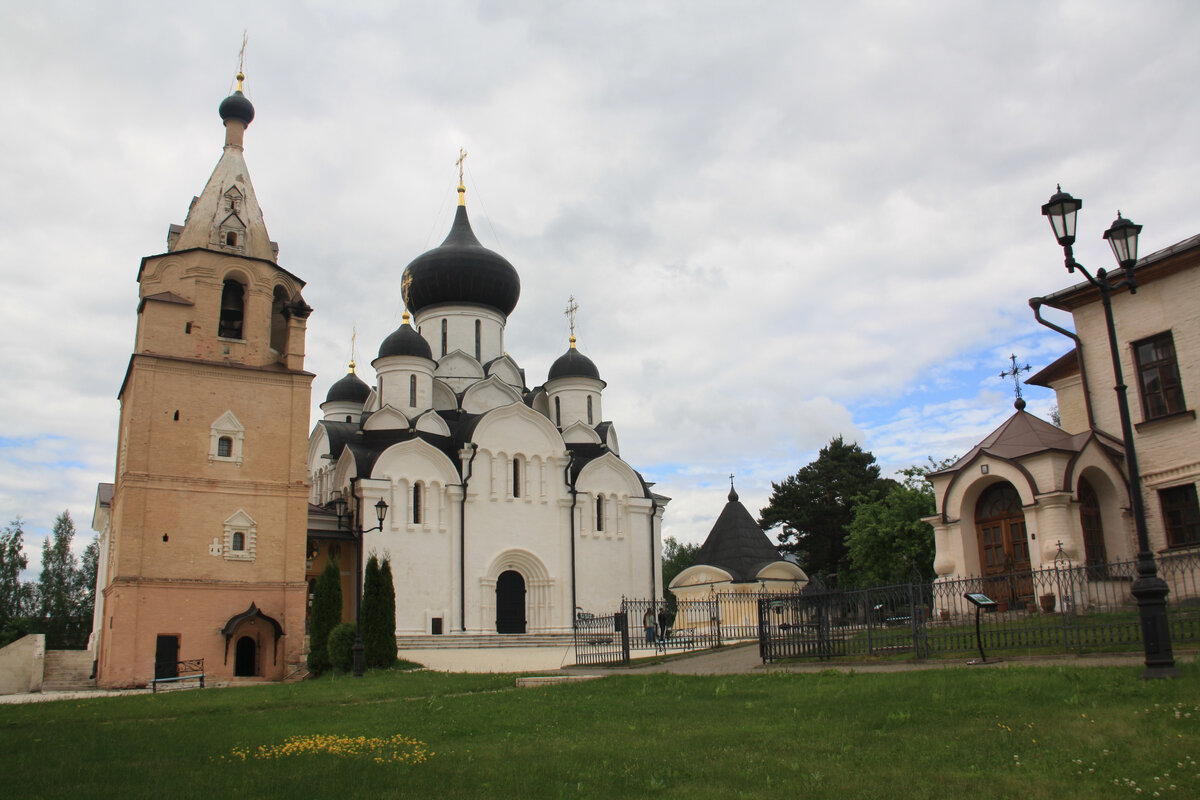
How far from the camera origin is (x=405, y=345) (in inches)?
1136

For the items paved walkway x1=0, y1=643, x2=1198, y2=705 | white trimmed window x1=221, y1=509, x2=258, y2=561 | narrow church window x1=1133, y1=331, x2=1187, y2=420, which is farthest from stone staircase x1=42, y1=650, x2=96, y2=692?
narrow church window x1=1133, y1=331, x2=1187, y2=420

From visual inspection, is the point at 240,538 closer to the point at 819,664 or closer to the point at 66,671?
the point at 66,671

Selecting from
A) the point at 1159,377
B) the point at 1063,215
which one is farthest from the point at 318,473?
the point at 1063,215

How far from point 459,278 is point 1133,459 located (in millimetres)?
25089

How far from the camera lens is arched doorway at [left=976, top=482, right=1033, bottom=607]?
1573 centimetres

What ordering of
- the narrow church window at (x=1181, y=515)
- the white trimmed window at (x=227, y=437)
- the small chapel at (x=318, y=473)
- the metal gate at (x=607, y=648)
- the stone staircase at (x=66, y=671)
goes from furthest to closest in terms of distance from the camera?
the white trimmed window at (x=227, y=437), the stone staircase at (x=66, y=671), the small chapel at (x=318, y=473), the metal gate at (x=607, y=648), the narrow church window at (x=1181, y=515)

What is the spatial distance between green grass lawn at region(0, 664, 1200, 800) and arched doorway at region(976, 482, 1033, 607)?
7.32m

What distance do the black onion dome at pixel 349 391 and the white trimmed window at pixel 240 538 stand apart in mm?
11317

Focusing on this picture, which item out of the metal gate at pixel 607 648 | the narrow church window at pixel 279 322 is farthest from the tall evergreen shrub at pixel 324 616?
the narrow church window at pixel 279 322

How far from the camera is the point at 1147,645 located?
7.65 meters


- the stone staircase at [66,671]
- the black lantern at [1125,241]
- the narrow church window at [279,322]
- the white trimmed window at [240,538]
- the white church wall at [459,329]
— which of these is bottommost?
the stone staircase at [66,671]

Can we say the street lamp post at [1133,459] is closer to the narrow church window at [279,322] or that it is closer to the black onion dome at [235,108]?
the narrow church window at [279,322]

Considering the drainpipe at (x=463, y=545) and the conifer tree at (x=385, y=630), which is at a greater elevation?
the drainpipe at (x=463, y=545)

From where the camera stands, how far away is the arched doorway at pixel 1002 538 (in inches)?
619
